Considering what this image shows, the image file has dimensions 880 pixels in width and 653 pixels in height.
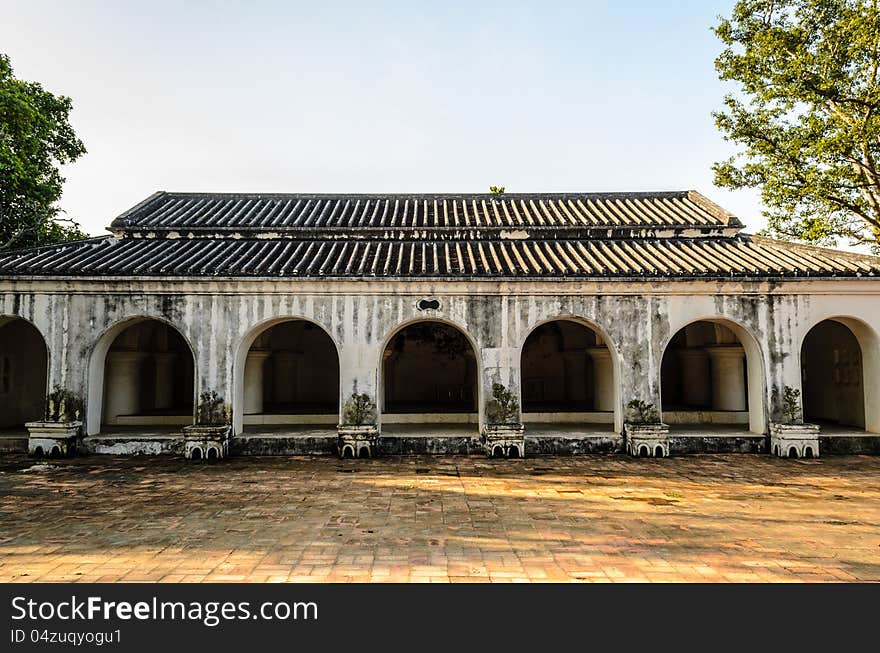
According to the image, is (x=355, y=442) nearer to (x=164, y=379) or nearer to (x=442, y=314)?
(x=442, y=314)

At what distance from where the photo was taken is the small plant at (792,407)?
1170cm

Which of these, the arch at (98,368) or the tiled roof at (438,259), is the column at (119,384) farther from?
the tiled roof at (438,259)

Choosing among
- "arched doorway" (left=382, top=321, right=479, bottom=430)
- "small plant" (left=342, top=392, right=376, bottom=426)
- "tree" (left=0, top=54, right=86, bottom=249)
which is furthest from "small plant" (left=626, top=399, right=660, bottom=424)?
"tree" (left=0, top=54, right=86, bottom=249)

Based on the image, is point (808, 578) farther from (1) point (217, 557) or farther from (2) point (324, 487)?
(2) point (324, 487)

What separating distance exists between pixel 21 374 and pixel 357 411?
10188 mm

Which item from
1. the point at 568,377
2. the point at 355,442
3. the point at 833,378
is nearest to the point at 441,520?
the point at 355,442

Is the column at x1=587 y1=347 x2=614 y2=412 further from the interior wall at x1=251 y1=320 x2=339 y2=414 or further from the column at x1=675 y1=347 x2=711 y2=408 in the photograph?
the interior wall at x1=251 y1=320 x2=339 y2=414

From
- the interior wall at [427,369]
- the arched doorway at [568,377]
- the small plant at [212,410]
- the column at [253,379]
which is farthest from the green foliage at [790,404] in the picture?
the column at [253,379]

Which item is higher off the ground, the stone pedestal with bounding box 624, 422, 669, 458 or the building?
the building

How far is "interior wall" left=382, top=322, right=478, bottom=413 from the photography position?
17938mm

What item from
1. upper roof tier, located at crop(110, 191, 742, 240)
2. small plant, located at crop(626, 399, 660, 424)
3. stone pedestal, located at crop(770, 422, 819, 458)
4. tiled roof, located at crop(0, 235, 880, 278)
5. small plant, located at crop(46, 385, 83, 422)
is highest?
upper roof tier, located at crop(110, 191, 742, 240)

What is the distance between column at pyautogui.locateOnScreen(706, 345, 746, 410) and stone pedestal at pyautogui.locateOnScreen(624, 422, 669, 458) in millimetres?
3860

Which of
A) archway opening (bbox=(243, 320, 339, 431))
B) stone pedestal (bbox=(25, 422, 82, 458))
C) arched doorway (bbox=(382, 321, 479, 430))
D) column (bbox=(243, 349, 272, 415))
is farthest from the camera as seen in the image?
arched doorway (bbox=(382, 321, 479, 430))

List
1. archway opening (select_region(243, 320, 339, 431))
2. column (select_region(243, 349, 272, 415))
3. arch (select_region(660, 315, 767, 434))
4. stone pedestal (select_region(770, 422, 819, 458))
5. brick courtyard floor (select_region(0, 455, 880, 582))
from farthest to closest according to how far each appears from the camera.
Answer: archway opening (select_region(243, 320, 339, 431))
column (select_region(243, 349, 272, 415))
arch (select_region(660, 315, 767, 434))
stone pedestal (select_region(770, 422, 819, 458))
brick courtyard floor (select_region(0, 455, 880, 582))
